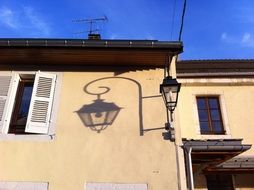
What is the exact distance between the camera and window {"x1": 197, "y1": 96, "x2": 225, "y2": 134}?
8.33 m

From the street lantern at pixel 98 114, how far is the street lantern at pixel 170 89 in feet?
3.39

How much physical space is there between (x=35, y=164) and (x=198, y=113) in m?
5.16

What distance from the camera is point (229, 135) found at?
812 cm

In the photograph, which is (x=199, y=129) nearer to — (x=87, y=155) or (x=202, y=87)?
(x=202, y=87)

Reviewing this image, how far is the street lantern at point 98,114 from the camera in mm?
5457

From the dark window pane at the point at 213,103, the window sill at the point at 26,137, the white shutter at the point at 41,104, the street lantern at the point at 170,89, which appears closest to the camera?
the street lantern at the point at 170,89

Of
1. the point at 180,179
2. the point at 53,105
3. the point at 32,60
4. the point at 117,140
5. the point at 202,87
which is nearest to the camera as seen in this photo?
the point at 180,179

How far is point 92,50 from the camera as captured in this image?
18.9 ft

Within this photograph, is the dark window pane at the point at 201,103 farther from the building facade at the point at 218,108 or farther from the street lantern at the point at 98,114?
the street lantern at the point at 98,114

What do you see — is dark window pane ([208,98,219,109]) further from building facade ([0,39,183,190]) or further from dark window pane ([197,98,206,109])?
building facade ([0,39,183,190])

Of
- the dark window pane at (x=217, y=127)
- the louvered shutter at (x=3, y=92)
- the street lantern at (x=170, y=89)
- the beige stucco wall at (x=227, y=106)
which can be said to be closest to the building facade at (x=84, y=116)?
the louvered shutter at (x=3, y=92)

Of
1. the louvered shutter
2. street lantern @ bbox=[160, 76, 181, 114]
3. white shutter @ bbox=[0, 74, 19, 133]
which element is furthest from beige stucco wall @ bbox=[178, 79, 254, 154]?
the louvered shutter

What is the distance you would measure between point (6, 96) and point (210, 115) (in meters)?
5.65

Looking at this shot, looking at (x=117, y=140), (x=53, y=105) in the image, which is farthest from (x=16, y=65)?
(x=117, y=140)
